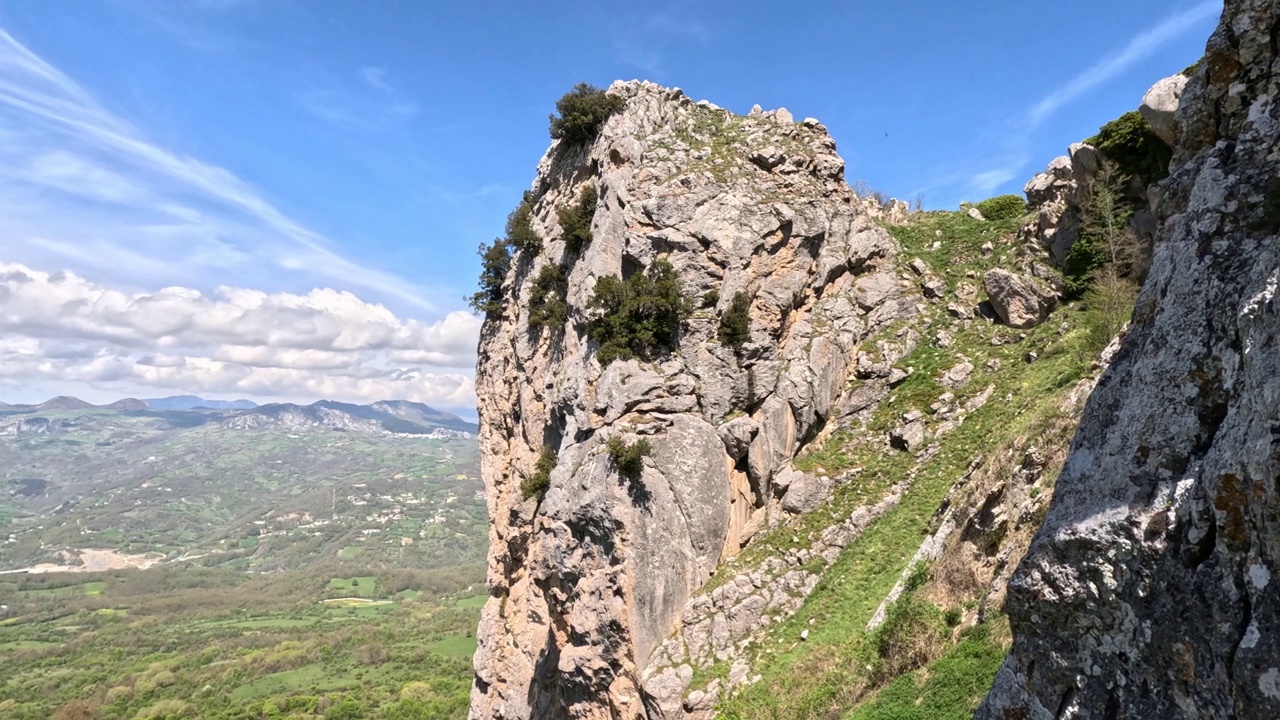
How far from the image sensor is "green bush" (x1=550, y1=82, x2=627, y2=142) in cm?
3372

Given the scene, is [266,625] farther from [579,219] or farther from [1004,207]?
[1004,207]

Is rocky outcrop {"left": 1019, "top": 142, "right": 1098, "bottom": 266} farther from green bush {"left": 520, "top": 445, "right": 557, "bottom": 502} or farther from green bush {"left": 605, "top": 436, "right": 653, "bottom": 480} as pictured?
green bush {"left": 520, "top": 445, "right": 557, "bottom": 502}

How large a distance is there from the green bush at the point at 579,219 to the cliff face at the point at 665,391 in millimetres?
599

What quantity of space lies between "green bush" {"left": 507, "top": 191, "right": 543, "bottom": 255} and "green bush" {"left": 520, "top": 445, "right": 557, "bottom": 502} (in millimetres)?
13276

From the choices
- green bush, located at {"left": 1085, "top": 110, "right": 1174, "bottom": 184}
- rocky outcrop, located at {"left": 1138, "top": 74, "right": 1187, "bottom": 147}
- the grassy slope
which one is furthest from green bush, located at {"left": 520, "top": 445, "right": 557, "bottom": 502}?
green bush, located at {"left": 1085, "top": 110, "right": 1174, "bottom": 184}

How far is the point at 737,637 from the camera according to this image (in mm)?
20547

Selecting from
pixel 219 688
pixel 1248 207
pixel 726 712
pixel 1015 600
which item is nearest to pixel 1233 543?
pixel 1015 600

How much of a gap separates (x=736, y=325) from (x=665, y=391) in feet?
14.0

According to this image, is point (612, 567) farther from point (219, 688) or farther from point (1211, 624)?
point (219, 688)

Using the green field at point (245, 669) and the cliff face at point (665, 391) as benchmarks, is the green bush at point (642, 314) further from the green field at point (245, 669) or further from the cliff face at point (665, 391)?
the green field at point (245, 669)

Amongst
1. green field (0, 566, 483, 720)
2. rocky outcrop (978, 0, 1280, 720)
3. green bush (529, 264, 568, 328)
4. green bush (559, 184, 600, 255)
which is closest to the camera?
rocky outcrop (978, 0, 1280, 720)

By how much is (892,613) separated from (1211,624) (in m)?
10.8

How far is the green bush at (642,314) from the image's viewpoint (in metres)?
25.6

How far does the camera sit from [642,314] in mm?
25969
